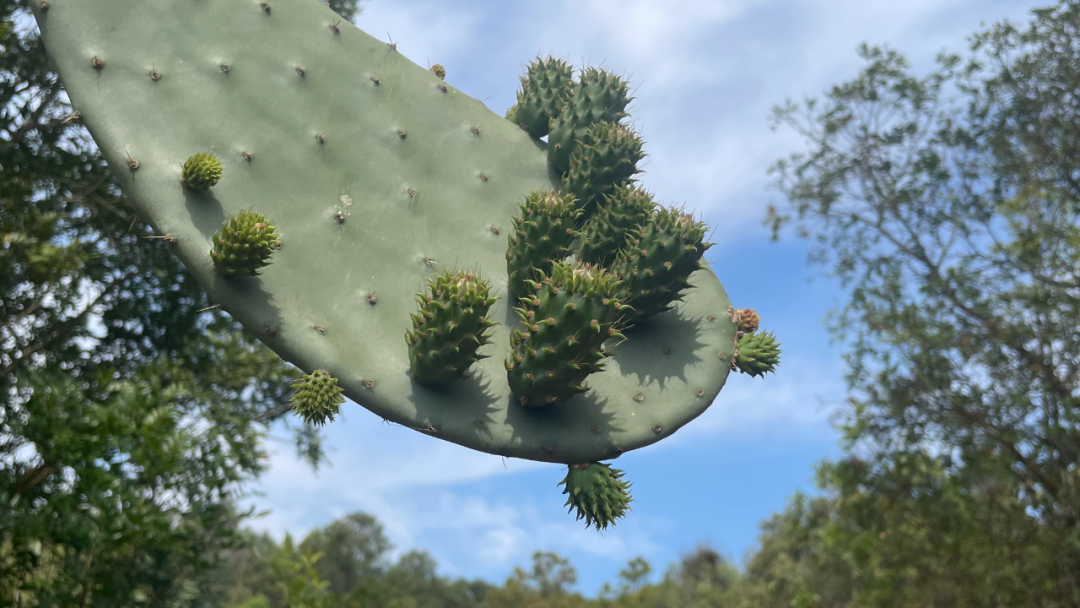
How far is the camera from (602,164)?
3.40 metres

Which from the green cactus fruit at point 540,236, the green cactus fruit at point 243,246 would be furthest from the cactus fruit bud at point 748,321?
the green cactus fruit at point 243,246

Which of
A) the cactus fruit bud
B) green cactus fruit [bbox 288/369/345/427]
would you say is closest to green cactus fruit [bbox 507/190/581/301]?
green cactus fruit [bbox 288/369/345/427]

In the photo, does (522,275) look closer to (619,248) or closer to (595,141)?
(619,248)

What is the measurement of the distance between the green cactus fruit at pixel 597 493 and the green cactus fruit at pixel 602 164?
1.15 m

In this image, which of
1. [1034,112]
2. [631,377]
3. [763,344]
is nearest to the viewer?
[631,377]

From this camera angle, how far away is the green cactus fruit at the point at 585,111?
366 centimetres

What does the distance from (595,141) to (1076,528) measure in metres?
7.87

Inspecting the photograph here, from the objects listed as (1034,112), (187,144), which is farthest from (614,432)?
(1034,112)

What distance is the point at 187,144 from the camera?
113 inches

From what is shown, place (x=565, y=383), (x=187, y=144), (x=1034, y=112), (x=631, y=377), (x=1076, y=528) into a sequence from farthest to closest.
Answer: (x=1034, y=112), (x=1076, y=528), (x=631, y=377), (x=187, y=144), (x=565, y=383)

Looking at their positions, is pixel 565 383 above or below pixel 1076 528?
below

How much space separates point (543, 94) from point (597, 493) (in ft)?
6.69

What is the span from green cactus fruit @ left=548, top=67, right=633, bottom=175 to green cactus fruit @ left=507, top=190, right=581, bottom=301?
0.81m

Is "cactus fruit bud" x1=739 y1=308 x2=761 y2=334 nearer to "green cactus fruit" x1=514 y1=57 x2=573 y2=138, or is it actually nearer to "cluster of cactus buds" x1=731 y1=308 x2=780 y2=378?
"cluster of cactus buds" x1=731 y1=308 x2=780 y2=378
